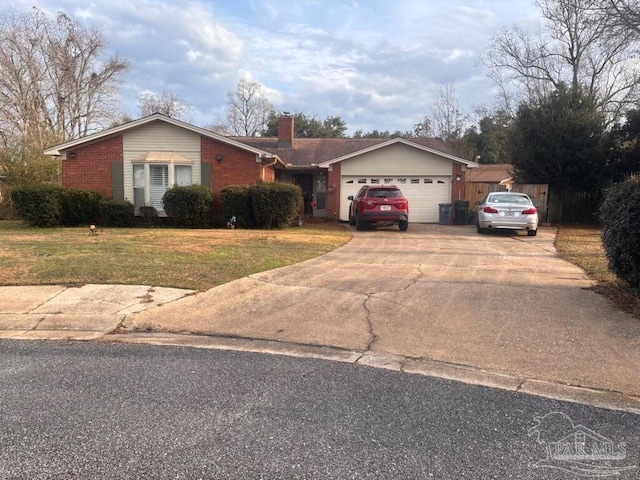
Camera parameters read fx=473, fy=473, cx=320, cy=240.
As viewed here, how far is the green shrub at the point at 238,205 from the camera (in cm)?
1691

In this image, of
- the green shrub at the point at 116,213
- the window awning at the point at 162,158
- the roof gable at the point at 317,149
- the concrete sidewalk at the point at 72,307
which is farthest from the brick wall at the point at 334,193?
the concrete sidewalk at the point at 72,307

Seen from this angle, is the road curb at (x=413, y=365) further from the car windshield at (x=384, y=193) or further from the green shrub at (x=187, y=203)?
the car windshield at (x=384, y=193)

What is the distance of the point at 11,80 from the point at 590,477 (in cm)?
Answer: 3858

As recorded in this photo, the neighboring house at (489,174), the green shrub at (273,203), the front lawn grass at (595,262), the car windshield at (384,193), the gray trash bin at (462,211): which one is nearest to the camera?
the front lawn grass at (595,262)

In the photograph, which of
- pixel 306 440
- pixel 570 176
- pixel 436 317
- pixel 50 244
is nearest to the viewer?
pixel 306 440

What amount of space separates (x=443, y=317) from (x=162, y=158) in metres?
14.8

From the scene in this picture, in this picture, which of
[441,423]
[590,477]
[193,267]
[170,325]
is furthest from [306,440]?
[193,267]

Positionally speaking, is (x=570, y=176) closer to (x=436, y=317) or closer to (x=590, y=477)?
(x=436, y=317)

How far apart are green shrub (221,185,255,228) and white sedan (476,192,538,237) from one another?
829cm

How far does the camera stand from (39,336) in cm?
552

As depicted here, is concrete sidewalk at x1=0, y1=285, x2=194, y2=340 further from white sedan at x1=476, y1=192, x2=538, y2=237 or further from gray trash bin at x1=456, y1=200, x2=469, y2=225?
gray trash bin at x1=456, y1=200, x2=469, y2=225

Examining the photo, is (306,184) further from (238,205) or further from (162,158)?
(162,158)

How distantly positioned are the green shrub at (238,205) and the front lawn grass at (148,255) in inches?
83.9

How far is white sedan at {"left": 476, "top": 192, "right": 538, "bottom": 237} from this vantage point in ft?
52.5
